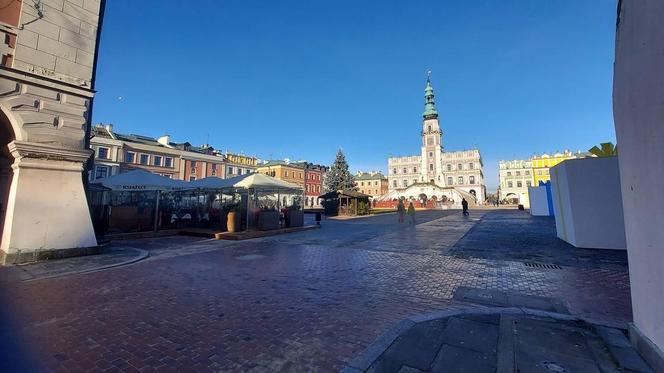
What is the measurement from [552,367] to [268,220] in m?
13.1

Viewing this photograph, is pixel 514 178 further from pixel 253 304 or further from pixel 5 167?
pixel 5 167

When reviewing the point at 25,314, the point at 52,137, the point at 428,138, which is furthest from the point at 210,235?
the point at 428,138

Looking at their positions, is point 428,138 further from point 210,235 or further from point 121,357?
point 121,357

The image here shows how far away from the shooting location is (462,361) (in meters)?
2.95

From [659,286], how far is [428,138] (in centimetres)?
8361

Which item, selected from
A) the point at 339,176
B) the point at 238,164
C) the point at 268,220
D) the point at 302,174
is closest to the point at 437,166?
the point at 302,174

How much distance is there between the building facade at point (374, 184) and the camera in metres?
98.4

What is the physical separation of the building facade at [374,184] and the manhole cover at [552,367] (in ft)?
309

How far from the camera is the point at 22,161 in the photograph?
24.6 feet

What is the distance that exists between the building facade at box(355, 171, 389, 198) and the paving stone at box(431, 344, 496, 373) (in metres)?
93.9

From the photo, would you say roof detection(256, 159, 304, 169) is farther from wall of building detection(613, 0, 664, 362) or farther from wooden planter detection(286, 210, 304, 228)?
wall of building detection(613, 0, 664, 362)

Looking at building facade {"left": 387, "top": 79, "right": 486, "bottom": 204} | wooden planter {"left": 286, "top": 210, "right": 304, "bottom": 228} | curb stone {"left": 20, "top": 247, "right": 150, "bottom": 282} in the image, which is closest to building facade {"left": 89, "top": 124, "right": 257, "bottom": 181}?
wooden planter {"left": 286, "top": 210, "right": 304, "bottom": 228}

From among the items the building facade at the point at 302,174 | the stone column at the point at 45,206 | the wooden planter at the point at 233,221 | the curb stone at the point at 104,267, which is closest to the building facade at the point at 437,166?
the building facade at the point at 302,174

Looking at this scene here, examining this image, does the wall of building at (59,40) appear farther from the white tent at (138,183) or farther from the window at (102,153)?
the window at (102,153)
